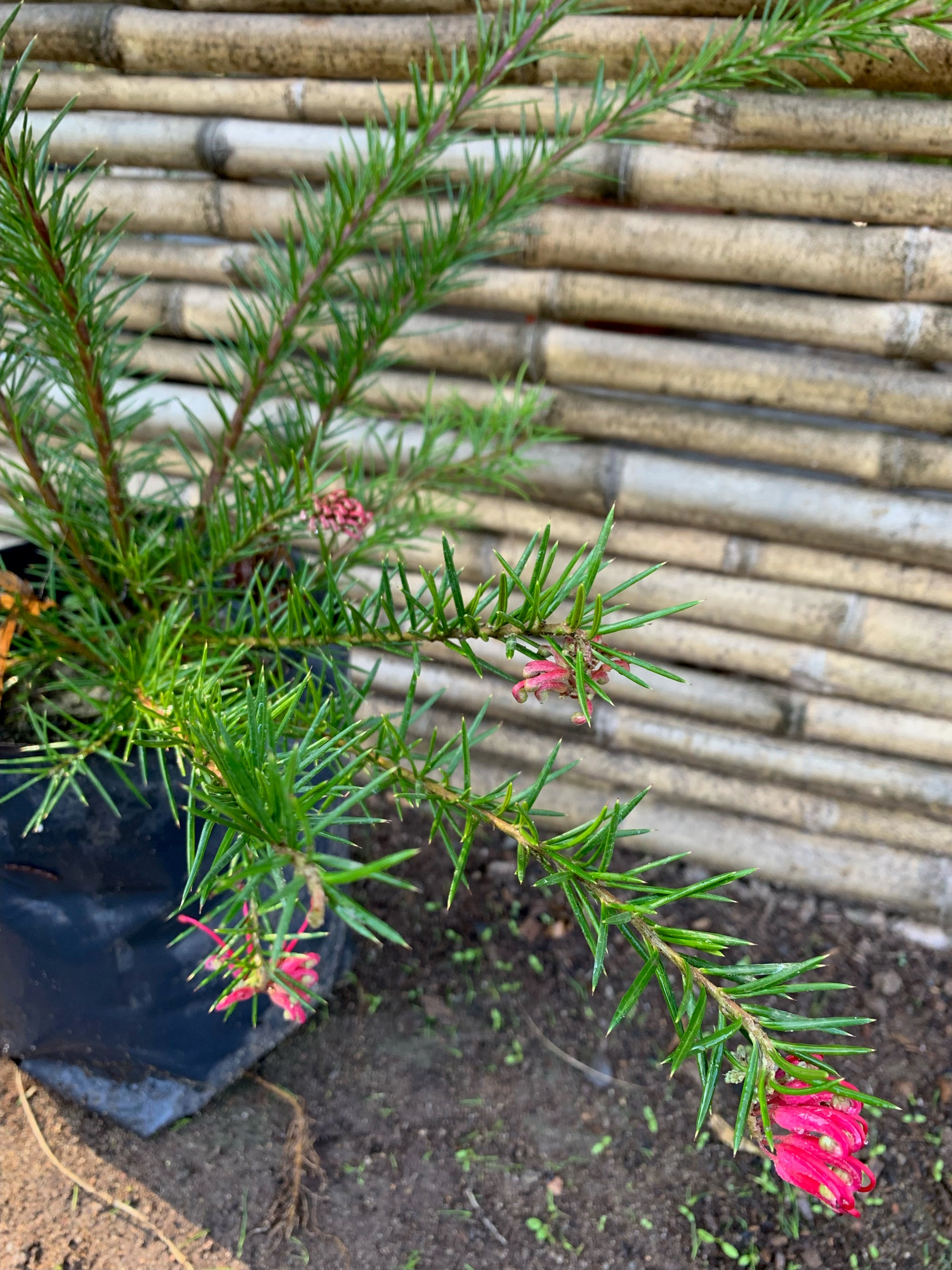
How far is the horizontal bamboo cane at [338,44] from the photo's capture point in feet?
3.02

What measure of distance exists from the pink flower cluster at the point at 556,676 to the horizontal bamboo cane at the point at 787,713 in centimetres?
79

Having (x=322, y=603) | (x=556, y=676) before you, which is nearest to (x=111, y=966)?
(x=322, y=603)

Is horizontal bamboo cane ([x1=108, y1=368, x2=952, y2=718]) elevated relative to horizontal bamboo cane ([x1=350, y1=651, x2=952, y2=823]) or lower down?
elevated

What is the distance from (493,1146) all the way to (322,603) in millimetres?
A: 680

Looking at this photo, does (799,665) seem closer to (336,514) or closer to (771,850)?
(771,850)

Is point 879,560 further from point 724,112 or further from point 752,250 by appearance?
point 724,112

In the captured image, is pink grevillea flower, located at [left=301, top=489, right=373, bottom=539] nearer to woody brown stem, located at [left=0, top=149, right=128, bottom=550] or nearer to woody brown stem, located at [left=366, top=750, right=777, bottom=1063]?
woody brown stem, located at [left=0, top=149, right=128, bottom=550]

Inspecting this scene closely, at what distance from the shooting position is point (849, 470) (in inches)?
43.3

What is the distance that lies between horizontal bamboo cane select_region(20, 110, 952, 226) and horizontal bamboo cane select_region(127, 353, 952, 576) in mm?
247

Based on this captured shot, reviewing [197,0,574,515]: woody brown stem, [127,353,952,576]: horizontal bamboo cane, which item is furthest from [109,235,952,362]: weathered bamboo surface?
[197,0,574,515]: woody brown stem

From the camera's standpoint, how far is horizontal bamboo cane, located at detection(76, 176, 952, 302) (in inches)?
38.9

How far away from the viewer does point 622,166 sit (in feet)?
3.39

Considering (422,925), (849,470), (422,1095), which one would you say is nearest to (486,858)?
(422,925)

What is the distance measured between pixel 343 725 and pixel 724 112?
83cm
